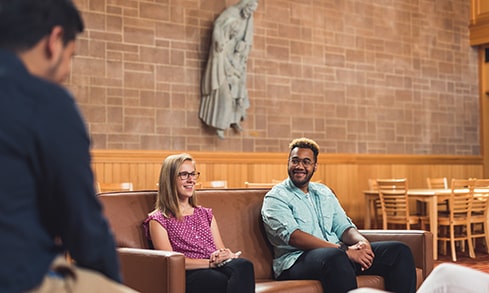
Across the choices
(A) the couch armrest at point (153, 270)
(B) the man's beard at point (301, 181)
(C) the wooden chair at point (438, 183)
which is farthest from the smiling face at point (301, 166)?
(C) the wooden chair at point (438, 183)

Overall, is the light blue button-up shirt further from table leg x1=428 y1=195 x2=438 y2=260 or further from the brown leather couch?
table leg x1=428 y1=195 x2=438 y2=260

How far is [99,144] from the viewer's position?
784 centimetres

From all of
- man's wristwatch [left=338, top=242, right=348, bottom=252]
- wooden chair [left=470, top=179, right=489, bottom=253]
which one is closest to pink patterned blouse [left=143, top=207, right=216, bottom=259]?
man's wristwatch [left=338, top=242, right=348, bottom=252]

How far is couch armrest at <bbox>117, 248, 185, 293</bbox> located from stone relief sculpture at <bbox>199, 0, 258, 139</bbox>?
517 centimetres

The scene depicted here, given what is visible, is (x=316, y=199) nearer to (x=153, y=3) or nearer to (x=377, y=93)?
(x=153, y=3)

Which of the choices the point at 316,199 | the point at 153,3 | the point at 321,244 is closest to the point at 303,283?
the point at 321,244

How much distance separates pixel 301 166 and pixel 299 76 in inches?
222

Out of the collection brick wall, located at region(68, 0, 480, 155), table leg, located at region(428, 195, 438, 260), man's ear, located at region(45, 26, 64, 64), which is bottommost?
table leg, located at region(428, 195, 438, 260)

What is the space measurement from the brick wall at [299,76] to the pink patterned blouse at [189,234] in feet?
13.7

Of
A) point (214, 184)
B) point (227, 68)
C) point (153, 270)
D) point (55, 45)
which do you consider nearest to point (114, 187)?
point (214, 184)

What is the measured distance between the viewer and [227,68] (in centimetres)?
859

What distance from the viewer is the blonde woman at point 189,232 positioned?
11.5 feet

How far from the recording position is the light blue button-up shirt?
401cm

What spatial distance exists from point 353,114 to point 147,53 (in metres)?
3.38
